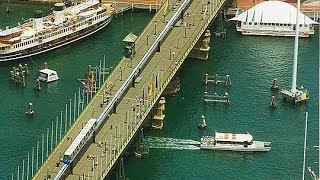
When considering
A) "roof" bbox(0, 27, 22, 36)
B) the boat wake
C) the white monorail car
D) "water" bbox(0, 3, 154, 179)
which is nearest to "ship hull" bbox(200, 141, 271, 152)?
the boat wake

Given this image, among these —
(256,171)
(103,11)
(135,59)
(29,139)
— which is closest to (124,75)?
(135,59)

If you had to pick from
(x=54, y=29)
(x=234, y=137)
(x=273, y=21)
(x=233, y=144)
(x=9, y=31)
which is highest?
(x=273, y=21)

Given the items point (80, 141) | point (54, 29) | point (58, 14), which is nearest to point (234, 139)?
point (80, 141)

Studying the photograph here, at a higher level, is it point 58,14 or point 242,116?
point 58,14

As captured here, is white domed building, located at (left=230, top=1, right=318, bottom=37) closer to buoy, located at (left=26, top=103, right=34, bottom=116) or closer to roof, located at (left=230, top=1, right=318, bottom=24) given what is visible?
roof, located at (left=230, top=1, right=318, bottom=24)

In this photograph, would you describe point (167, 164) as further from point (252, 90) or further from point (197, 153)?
point (252, 90)

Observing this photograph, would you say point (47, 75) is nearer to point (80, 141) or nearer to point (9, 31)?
point (9, 31)
